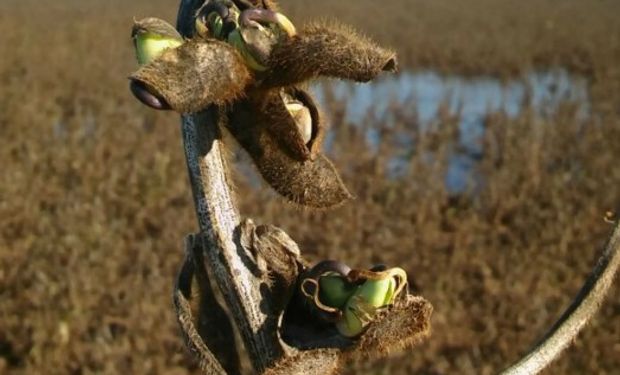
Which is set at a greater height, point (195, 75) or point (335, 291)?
point (195, 75)

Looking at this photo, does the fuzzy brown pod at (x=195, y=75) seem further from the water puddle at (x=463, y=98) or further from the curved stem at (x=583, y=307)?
the water puddle at (x=463, y=98)

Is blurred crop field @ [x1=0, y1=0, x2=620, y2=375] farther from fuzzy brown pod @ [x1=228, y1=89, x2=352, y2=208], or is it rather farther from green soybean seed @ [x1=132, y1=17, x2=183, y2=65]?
green soybean seed @ [x1=132, y1=17, x2=183, y2=65]

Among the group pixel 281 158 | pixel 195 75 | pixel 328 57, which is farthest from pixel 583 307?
pixel 195 75

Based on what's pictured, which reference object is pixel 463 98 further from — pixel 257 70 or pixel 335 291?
pixel 257 70

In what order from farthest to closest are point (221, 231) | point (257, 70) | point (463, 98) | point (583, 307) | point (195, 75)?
point (463, 98) < point (583, 307) < point (221, 231) < point (257, 70) < point (195, 75)

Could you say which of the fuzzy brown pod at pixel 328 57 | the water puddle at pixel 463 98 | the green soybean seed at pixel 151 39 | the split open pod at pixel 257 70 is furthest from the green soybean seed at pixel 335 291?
the water puddle at pixel 463 98

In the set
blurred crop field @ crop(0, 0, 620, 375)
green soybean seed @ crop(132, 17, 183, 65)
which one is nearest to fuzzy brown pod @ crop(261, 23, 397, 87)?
green soybean seed @ crop(132, 17, 183, 65)
